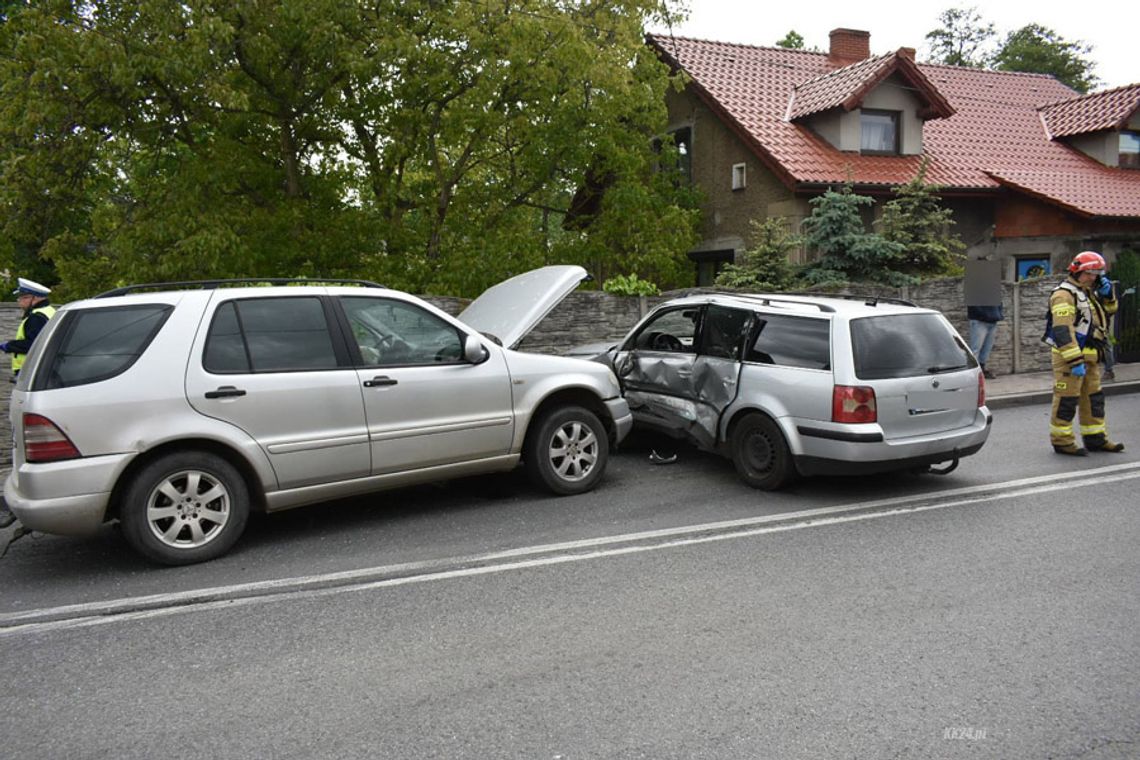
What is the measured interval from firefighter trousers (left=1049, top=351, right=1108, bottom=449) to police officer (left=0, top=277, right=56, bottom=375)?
9494 mm

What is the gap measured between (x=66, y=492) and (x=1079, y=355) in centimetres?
822

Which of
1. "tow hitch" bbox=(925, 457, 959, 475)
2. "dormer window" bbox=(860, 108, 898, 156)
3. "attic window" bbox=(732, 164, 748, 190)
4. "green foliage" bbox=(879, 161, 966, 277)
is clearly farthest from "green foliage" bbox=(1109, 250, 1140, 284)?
"tow hitch" bbox=(925, 457, 959, 475)

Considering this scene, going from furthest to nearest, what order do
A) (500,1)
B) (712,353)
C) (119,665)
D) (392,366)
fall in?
(500,1), (712,353), (392,366), (119,665)

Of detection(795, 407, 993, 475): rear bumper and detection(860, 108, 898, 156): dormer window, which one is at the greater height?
detection(860, 108, 898, 156): dormer window

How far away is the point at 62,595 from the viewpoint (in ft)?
16.5

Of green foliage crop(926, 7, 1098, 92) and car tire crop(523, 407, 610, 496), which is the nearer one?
car tire crop(523, 407, 610, 496)

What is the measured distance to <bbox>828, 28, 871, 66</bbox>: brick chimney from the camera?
2434 centimetres

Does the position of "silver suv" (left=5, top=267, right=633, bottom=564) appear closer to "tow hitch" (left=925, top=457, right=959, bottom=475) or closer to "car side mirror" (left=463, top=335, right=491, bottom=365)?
"car side mirror" (left=463, top=335, right=491, bottom=365)

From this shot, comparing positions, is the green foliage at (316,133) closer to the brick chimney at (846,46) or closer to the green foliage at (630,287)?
the green foliage at (630,287)

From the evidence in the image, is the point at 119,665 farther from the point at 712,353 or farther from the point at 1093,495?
the point at 1093,495

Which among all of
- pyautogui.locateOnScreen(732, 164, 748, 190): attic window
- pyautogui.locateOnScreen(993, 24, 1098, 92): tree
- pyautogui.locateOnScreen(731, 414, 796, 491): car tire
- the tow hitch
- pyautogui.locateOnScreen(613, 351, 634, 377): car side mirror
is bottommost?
the tow hitch

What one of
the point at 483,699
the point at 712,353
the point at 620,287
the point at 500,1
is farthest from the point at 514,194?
the point at 483,699

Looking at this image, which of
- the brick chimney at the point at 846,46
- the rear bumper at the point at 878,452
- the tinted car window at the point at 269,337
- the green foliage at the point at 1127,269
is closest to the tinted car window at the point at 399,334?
the tinted car window at the point at 269,337

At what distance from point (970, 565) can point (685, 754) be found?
286 cm
